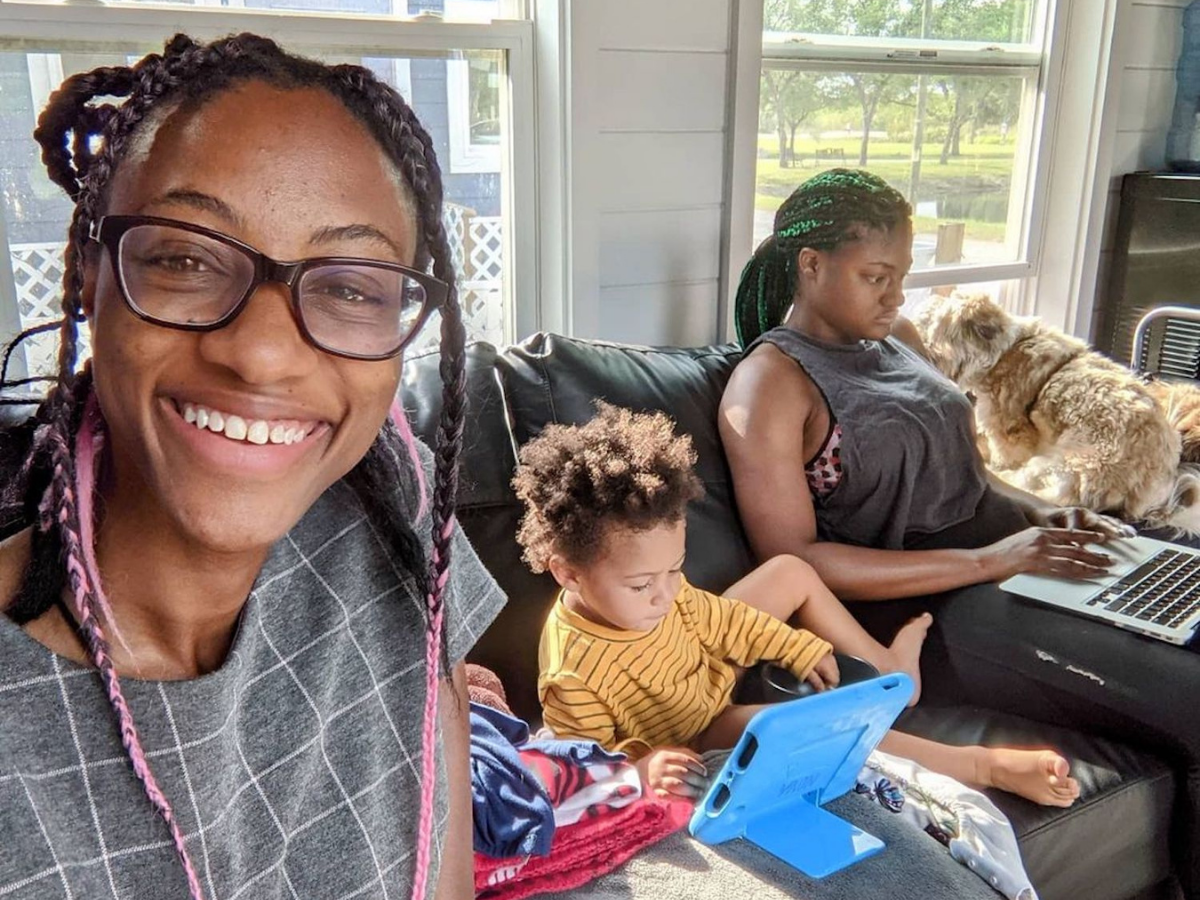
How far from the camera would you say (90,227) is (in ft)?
2.20

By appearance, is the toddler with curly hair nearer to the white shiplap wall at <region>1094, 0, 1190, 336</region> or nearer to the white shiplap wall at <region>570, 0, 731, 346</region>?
the white shiplap wall at <region>570, 0, 731, 346</region>

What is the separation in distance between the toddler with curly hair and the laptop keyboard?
1.27 feet

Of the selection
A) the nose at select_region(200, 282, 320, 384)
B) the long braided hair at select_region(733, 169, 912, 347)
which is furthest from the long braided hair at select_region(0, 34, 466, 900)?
the long braided hair at select_region(733, 169, 912, 347)

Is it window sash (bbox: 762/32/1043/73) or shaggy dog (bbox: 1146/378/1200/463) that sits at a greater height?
window sash (bbox: 762/32/1043/73)

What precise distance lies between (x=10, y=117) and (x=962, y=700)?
6.06 feet

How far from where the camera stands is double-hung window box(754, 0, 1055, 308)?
257 centimetres

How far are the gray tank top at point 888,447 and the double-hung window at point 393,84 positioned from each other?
61cm

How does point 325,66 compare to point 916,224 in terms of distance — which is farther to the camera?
point 916,224

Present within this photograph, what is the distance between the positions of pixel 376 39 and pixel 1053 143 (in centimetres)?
211

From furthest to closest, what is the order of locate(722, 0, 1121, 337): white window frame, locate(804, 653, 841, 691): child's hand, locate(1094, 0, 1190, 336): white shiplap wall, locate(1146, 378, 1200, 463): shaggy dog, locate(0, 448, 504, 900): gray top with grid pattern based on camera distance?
locate(1094, 0, 1190, 336): white shiplap wall, locate(722, 0, 1121, 337): white window frame, locate(1146, 378, 1200, 463): shaggy dog, locate(804, 653, 841, 691): child's hand, locate(0, 448, 504, 900): gray top with grid pattern

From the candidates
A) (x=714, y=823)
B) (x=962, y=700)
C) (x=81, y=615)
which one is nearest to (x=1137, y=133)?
(x=962, y=700)

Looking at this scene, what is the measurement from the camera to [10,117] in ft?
5.53

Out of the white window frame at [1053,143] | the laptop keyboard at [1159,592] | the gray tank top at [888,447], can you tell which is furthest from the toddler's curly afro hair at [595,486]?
the white window frame at [1053,143]

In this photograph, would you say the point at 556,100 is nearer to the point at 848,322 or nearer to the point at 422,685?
the point at 848,322
